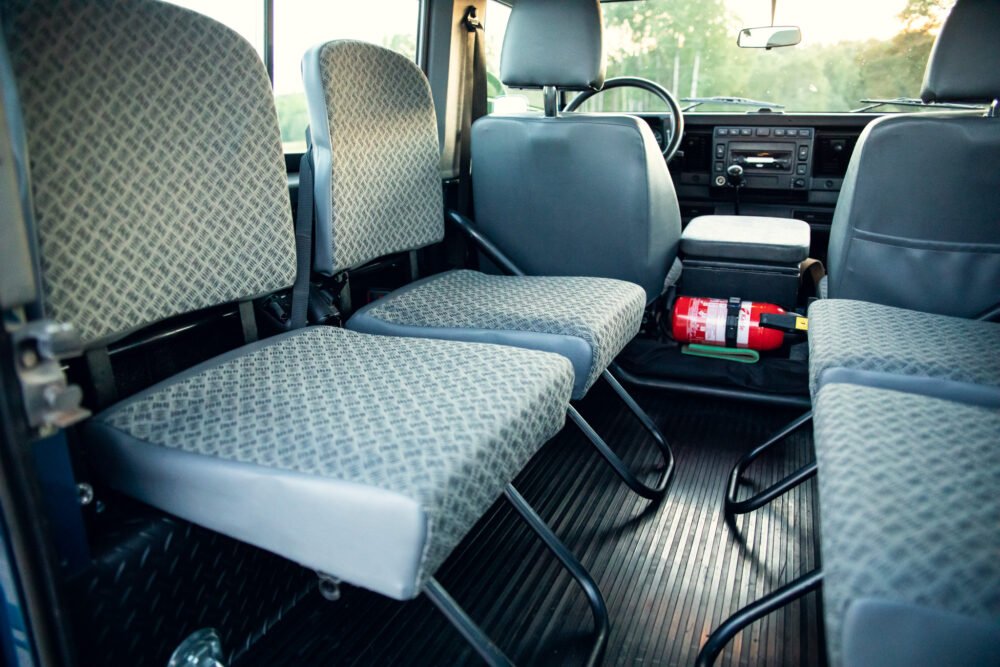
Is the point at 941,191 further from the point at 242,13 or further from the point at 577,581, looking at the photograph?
the point at 242,13

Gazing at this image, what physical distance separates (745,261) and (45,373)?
83.3 inches

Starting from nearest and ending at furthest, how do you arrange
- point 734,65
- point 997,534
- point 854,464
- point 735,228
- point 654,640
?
point 997,534 < point 854,464 < point 654,640 < point 735,228 < point 734,65

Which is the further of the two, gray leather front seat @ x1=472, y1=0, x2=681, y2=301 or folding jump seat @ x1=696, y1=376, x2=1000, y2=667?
gray leather front seat @ x1=472, y1=0, x2=681, y2=301

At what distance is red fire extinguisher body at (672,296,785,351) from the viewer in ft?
7.57

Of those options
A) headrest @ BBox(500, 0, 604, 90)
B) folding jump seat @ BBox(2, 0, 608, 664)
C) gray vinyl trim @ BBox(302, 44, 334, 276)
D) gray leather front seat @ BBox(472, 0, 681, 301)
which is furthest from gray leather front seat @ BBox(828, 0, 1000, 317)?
gray vinyl trim @ BBox(302, 44, 334, 276)

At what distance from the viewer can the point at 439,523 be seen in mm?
849

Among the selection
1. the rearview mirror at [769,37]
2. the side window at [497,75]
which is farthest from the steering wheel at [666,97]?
the rearview mirror at [769,37]

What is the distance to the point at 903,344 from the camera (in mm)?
1436

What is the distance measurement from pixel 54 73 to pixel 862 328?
1682 millimetres

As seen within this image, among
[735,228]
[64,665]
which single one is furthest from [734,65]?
[64,665]

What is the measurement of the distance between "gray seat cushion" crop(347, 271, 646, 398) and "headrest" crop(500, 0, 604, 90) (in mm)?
644

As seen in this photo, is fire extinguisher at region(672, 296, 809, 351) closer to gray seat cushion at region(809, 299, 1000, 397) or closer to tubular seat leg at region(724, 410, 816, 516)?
tubular seat leg at region(724, 410, 816, 516)

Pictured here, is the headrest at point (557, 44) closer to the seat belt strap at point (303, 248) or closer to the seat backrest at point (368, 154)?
the seat backrest at point (368, 154)

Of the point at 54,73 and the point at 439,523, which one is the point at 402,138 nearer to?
the point at 54,73
